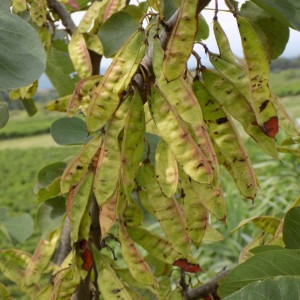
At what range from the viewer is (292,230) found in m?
0.72

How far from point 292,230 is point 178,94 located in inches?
8.2

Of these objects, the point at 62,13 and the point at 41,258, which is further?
the point at 62,13

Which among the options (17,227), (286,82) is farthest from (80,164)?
(286,82)

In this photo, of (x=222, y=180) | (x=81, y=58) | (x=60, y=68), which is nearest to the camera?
(x=81, y=58)

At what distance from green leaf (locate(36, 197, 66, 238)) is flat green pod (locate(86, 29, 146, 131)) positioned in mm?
364

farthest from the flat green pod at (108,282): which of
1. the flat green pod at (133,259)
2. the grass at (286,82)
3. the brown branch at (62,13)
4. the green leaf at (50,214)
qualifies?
the grass at (286,82)

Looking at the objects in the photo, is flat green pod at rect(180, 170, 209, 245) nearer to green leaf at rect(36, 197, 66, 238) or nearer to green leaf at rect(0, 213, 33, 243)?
green leaf at rect(36, 197, 66, 238)

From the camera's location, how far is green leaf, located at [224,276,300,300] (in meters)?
0.56

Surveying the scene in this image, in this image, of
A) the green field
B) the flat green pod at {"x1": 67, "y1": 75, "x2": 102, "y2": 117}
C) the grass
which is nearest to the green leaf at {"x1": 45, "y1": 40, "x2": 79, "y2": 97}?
the green field

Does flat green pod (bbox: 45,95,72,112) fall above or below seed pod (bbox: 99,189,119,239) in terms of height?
below

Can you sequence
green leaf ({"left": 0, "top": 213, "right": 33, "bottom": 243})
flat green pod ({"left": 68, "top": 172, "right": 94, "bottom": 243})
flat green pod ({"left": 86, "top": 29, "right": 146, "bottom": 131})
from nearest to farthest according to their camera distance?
flat green pod ({"left": 86, "top": 29, "right": 146, "bottom": 131})
flat green pod ({"left": 68, "top": 172, "right": 94, "bottom": 243})
green leaf ({"left": 0, "top": 213, "right": 33, "bottom": 243})

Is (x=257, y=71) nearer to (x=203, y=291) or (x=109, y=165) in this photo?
(x=109, y=165)

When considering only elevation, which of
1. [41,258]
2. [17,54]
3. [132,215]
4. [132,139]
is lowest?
[41,258]

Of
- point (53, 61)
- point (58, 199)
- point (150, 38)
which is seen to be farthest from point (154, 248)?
point (53, 61)
